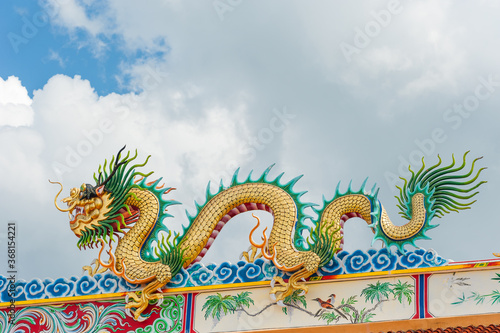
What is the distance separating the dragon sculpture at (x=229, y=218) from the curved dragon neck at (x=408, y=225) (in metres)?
0.01

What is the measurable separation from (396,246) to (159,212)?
293 cm

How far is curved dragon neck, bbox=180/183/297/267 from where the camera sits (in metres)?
10.0

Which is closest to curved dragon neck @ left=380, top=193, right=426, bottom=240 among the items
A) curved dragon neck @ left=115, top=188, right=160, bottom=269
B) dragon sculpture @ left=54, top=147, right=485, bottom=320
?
dragon sculpture @ left=54, top=147, right=485, bottom=320

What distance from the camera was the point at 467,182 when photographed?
32.2 feet

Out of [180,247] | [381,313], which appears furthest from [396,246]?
[180,247]

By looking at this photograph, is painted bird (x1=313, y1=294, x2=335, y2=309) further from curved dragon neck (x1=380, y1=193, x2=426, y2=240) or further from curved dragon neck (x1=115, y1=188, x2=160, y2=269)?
curved dragon neck (x1=115, y1=188, x2=160, y2=269)

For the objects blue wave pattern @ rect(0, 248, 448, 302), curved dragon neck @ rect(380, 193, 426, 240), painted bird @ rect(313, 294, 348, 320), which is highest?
curved dragon neck @ rect(380, 193, 426, 240)

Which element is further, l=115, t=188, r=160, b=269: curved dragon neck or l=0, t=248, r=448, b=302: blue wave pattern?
l=115, t=188, r=160, b=269: curved dragon neck

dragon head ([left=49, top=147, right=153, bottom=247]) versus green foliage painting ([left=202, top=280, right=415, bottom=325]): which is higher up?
dragon head ([left=49, top=147, right=153, bottom=247])

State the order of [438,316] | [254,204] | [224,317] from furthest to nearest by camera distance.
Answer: [254,204], [224,317], [438,316]

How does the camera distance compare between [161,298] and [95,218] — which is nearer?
[161,298]

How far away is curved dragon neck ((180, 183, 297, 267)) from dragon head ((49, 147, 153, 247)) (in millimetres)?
888

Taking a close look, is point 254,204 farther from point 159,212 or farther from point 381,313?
point 381,313

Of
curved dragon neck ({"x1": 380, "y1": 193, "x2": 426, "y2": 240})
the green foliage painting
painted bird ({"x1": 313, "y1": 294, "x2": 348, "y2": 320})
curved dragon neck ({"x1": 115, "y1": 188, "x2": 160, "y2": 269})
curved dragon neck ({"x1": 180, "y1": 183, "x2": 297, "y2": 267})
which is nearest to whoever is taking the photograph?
the green foliage painting
